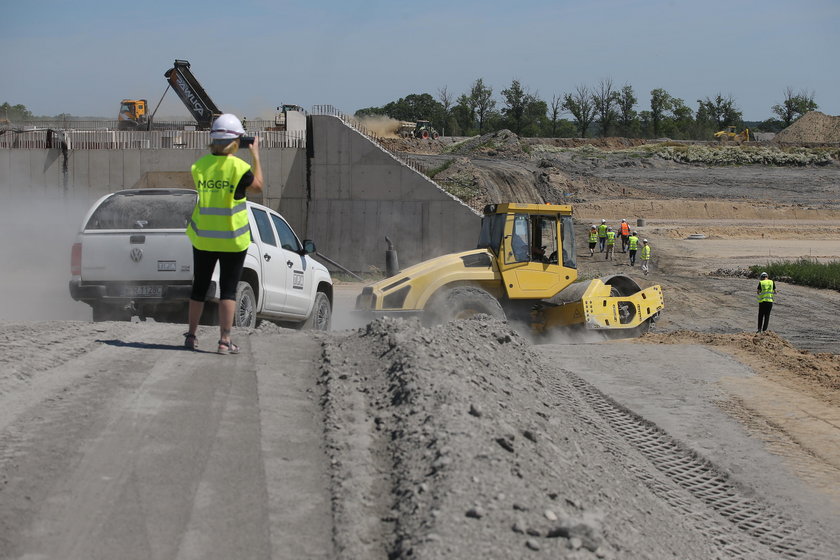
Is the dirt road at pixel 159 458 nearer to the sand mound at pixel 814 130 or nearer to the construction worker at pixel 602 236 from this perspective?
the construction worker at pixel 602 236

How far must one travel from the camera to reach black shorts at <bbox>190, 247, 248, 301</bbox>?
7.59 meters

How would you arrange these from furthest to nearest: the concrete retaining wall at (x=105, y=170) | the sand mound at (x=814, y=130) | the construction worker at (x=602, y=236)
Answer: the sand mound at (x=814, y=130) → the construction worker at (x=602, y=236) → the concrete retaining wall at (x=105, y=170)

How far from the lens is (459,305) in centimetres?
1498

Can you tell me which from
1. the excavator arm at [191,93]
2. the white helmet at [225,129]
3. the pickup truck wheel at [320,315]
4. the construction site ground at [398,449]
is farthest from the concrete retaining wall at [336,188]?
the white helmet at [225,129]

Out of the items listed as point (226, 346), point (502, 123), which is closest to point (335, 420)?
point (226, 346)

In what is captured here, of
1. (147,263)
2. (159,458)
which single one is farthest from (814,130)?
(159,458)

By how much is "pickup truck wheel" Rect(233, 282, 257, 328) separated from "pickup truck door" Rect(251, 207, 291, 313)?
0.52 meters

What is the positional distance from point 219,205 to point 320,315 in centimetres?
620

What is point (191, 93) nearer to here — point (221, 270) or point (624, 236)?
point (624, 236)

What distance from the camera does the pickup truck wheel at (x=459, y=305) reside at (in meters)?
14.9

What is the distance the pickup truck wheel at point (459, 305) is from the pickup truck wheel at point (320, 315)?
183 cm

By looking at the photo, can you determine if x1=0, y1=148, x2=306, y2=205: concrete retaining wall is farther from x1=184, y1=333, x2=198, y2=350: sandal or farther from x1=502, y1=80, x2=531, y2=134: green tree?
x1=502, y1=80, x2=531, y2=134: green tree

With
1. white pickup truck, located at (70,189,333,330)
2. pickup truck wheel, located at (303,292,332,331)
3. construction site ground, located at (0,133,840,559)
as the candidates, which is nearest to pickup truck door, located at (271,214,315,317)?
pickup truck wheel, located at (303,292,332,331)

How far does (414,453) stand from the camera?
5.18 m
